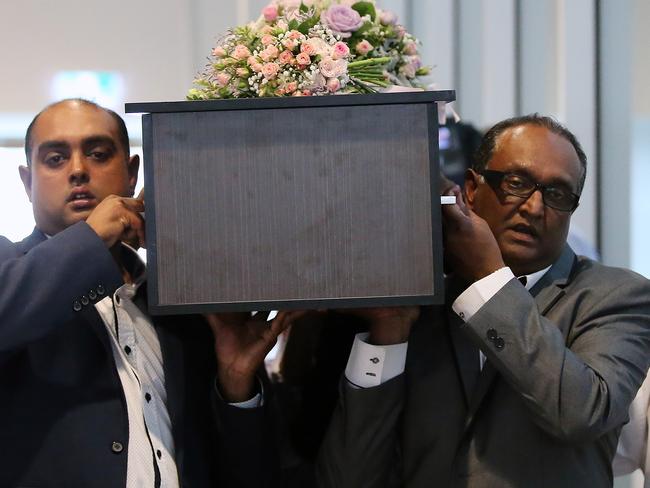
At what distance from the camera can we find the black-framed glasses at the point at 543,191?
2002 mm

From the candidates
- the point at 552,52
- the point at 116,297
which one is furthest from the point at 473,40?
the point at 116,297

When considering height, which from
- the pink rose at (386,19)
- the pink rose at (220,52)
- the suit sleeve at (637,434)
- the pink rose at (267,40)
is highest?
the pink rose at (386,19)

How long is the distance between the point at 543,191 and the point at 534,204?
3cm

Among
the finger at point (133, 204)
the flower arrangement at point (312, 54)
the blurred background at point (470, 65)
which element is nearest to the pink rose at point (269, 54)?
the flower arrangement at point (312, 54)

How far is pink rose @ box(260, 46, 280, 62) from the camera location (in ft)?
6.58

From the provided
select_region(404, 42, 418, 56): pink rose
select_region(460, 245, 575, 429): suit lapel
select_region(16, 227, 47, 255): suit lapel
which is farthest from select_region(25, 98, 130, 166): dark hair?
select_region(460, 245, 575, 429): suit lapel

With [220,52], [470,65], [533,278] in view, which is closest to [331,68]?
[220,52]

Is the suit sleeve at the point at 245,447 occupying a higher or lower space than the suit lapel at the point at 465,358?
lower

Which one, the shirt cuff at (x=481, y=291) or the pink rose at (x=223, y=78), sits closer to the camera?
the shirt cuff at (x=481, y=291)

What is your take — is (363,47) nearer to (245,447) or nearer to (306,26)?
(306,26)

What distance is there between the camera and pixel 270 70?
1.99 metres

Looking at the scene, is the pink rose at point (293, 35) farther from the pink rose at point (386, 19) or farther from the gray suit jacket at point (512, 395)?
the gray suit jacket at point (512, 395)

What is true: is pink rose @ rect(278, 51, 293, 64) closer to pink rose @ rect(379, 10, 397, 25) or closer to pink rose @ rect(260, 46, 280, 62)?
pink rose @ rect(260, 46, 280, 62)

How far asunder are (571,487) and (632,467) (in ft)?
1.71
